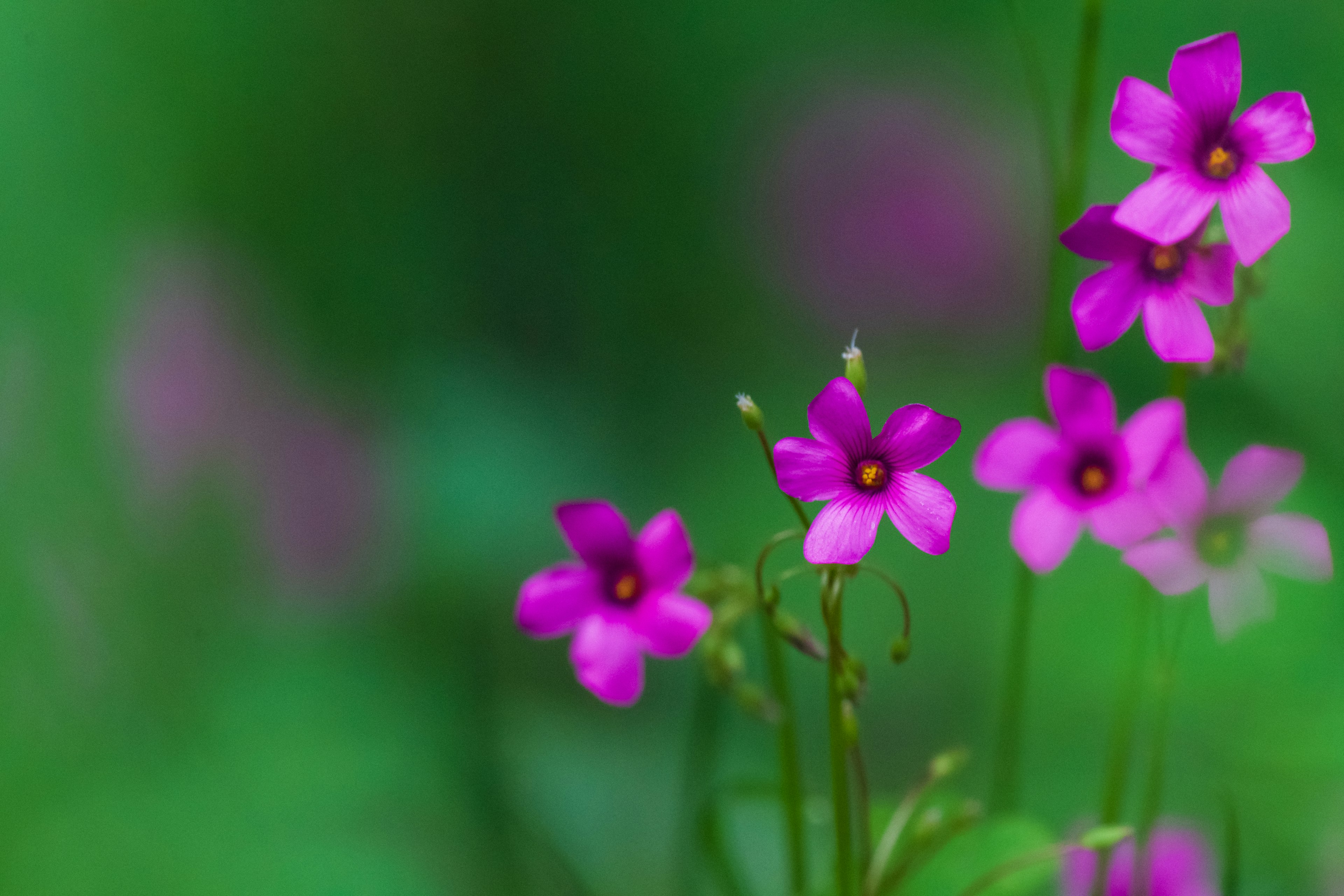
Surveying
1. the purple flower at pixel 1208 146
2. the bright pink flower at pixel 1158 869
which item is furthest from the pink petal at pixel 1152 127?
the bright pink flower at pixel 1158 869

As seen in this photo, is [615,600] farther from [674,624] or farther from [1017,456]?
[1017,456]

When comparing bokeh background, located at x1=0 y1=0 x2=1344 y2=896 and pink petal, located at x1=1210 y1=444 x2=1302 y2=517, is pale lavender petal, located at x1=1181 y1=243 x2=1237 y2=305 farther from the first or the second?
bokeh background, located at x1=0 y1=0 x2=1344 y2=896

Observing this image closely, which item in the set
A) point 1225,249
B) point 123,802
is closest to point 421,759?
point 123,802

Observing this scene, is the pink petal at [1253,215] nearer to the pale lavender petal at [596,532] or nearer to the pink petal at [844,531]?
the pink petal at [844,531]

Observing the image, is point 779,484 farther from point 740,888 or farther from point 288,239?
point 288,239

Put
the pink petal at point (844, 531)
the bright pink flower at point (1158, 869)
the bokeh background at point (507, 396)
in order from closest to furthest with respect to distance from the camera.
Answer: the pink petal at point (844, 531), the bright pink flower at point (1158, 869), the bokeh background at point (507, 396)
